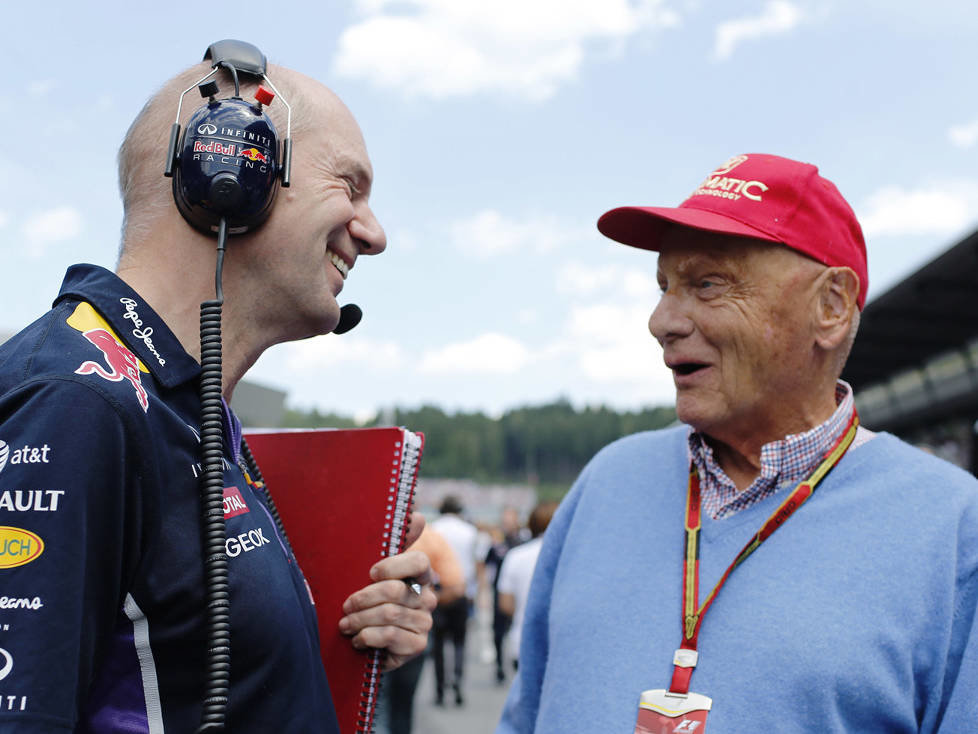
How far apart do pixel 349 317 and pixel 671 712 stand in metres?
1.14

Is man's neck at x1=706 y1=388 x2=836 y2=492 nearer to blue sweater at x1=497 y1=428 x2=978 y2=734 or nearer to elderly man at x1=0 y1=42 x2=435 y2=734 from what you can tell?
blue sweater at x1=497 y1=428 x2=978 y2=734

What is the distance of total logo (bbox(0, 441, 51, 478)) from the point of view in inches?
45.5

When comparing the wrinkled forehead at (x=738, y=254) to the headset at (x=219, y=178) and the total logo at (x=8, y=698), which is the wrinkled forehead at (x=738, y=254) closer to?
the headset at (x=219, y=178)

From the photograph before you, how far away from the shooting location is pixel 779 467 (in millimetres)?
2051

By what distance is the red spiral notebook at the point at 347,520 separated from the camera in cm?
175

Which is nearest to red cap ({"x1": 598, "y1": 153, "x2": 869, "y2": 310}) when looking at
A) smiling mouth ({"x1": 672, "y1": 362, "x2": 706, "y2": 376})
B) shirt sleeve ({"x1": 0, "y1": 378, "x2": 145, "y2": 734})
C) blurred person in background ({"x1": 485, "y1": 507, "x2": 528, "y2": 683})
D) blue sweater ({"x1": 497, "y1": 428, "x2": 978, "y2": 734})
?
smiling mouth ({"x1": 672, "y1": 362, "x2": 706, "y2": 376})

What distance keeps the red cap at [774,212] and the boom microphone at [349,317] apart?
2.37 ft

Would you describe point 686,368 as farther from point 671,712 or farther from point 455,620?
point 455,620

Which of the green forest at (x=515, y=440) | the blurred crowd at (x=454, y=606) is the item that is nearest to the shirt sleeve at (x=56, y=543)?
the blurred crowd at (x=454, y=606)

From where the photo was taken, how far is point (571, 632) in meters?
2.10

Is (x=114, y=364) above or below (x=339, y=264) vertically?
below

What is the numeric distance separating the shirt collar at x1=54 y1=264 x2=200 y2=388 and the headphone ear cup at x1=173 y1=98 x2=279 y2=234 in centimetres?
19

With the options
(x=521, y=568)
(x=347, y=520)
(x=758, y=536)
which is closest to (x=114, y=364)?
(x=347, y=520)

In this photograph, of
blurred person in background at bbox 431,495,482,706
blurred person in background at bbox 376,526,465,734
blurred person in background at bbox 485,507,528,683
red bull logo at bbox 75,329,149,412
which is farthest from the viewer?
blurred person in background at bbox 485,507,528,683
